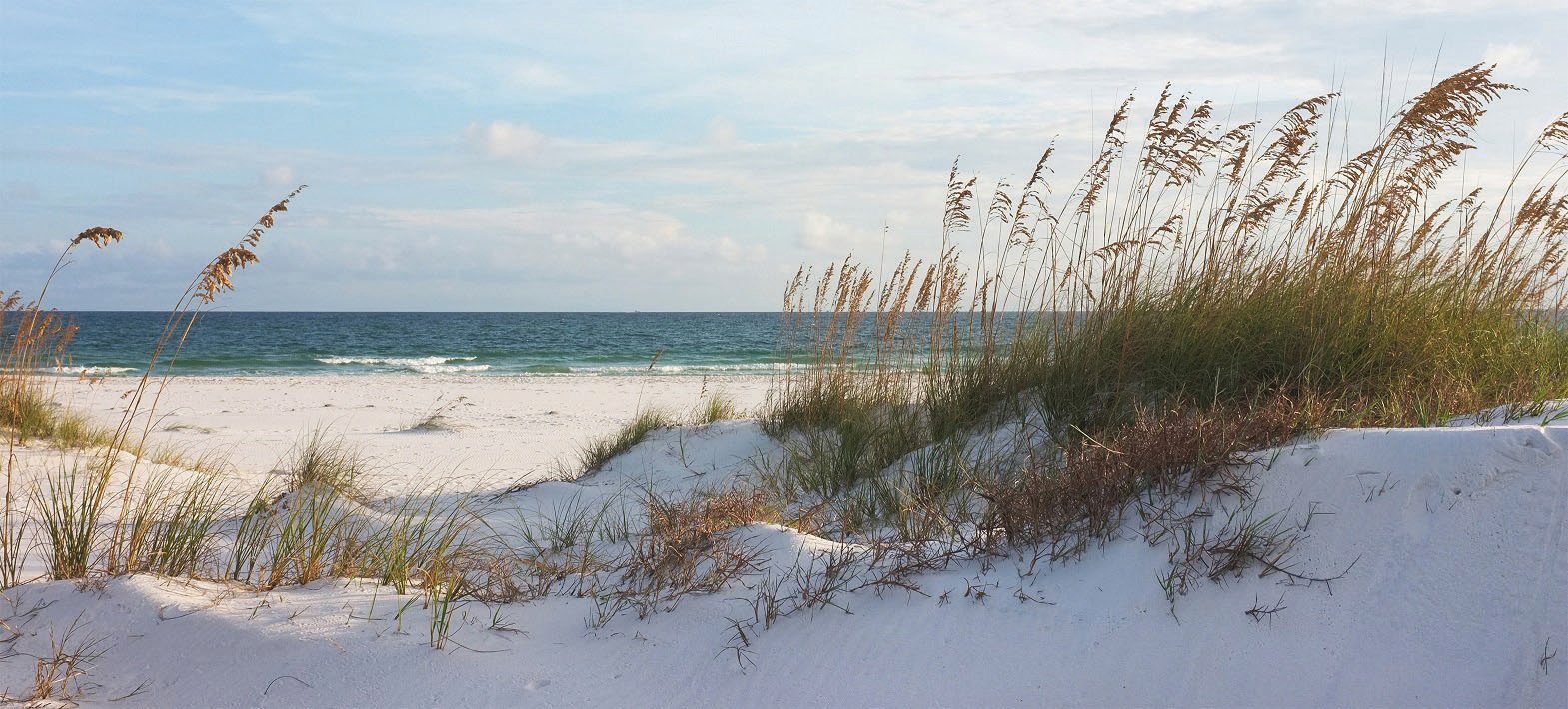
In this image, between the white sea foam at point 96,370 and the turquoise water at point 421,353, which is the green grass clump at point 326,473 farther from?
the turquoise water at point 421,353

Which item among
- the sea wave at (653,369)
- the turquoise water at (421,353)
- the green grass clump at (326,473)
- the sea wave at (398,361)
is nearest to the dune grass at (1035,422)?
the green grass clump at (326,473)

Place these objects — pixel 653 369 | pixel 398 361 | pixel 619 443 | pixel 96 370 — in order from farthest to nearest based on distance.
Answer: pixel 398 361 → pixel 653 369 → pixel 96 370 → pixel 619 443

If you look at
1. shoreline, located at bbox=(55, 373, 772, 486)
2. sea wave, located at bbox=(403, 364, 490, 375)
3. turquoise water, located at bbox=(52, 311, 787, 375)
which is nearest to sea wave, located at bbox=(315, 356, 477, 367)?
turquoise water, located at bbox=(52, 311, 787, 375)

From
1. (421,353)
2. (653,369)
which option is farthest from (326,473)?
(421,353)

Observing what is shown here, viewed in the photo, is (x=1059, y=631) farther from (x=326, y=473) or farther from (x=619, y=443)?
(x=619, y=443)

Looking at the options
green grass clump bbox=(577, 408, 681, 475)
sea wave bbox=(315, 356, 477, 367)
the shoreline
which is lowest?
the shoreline

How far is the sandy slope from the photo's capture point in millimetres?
2748

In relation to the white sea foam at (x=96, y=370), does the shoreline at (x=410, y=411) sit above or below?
below

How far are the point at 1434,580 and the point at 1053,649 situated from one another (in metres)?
1.19

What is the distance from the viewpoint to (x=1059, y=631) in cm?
297

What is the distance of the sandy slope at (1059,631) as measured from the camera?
275 centimetres

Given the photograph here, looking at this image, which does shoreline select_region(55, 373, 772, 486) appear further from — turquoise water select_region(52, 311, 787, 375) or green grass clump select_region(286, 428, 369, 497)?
turquoise water select_region(52, 311, 787, 375)

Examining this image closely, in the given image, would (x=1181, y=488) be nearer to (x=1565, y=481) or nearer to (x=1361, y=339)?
(x=1565, y=481)

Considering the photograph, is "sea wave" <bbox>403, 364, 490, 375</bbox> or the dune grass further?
"sea wave" <bbox>403, 364, 490, 375</bbox>
